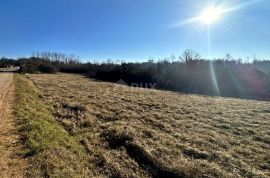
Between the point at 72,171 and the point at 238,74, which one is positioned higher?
the point at 238,74

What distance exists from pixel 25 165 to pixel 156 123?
186 inches

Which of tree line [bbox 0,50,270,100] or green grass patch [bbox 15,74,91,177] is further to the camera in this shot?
tree line [bbox 0,50,270,100]

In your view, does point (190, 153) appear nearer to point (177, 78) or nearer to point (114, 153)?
point (114, 153)

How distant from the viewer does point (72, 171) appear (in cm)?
462

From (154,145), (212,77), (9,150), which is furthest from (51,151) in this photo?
(212,77)

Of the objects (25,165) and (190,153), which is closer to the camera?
(25,165)

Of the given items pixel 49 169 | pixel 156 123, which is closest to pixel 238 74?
pixel 156 123

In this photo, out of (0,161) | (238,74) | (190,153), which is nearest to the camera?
(0,161)

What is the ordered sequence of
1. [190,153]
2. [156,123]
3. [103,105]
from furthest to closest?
[103,105] < [156,123] < [190,153]

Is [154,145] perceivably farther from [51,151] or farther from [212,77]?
[212,77]

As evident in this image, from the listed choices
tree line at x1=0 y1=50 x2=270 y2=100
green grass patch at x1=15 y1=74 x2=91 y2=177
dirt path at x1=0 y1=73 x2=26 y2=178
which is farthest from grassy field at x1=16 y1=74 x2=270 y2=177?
tree line at x1=0 y1=50 x2=270 y2=100

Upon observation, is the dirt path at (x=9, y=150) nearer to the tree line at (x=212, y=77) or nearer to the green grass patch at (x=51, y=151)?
the green grass patch at (x=51, y=151)

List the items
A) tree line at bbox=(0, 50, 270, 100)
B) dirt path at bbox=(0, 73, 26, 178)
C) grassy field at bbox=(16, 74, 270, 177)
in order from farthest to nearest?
tree line at bbox=(0, 50, 270, 100)
grassy field at bbox=(16, 74, 270, 177)
dirt path at bbox=(0, 73, 26, 178)

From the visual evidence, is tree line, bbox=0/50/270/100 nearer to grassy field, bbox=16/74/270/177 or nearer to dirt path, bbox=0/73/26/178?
grassy field, bbox=16/74/270/177
